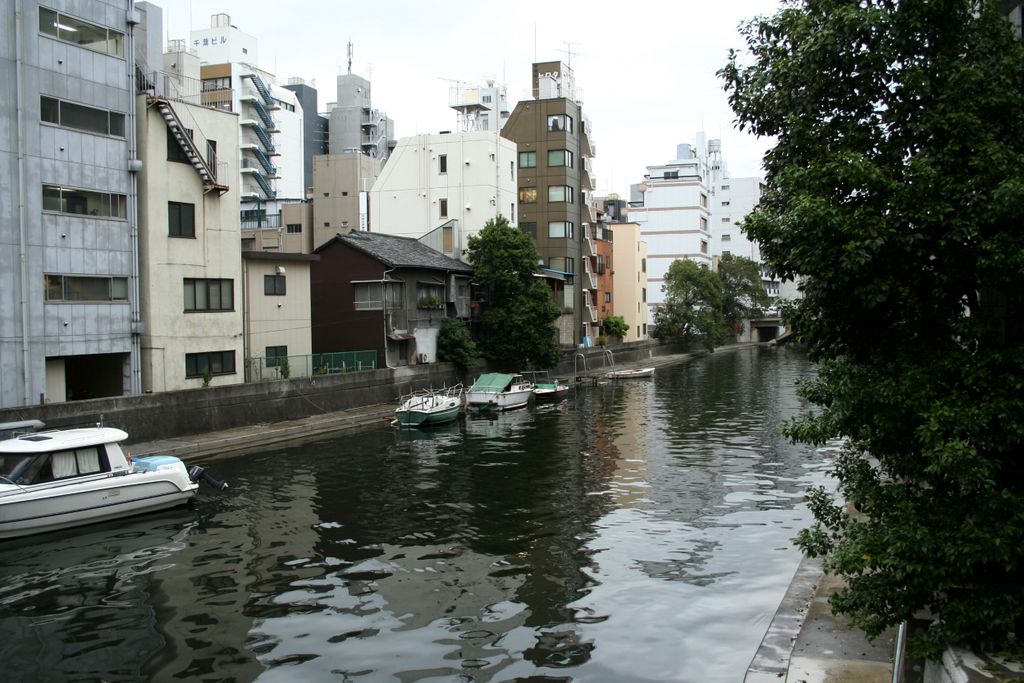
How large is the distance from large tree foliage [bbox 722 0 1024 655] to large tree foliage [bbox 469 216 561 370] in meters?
46.7

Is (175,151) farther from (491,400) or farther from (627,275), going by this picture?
(627,275)

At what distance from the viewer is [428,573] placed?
1906 cm

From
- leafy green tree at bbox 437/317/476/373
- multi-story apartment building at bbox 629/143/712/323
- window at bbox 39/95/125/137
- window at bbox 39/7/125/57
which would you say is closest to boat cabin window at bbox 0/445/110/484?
window at bbox 39/95/125/137

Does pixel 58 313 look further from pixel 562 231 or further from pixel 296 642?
pixel 562 231

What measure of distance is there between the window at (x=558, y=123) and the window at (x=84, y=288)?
47.8 m

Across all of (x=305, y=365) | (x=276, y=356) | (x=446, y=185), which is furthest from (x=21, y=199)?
(x=446, y=185)

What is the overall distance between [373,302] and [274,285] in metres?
8.34

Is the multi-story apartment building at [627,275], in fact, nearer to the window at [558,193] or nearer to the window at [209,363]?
the window at [558,193]

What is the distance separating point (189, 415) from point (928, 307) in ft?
105

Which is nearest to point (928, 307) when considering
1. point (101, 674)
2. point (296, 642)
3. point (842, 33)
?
point (842, 33)

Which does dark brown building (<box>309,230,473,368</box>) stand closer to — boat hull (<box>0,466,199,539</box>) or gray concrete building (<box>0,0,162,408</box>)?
gray concrete building (<box>0,0,162,408</box>)

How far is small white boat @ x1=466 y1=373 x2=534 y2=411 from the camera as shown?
164ft

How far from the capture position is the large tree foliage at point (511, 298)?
2293 inches

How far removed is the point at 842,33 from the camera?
1077cm
